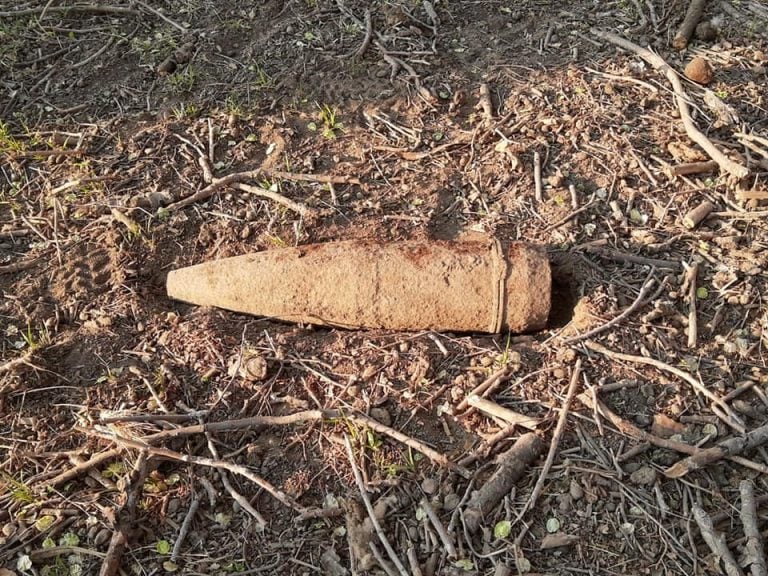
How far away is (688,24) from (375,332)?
295 centimetres

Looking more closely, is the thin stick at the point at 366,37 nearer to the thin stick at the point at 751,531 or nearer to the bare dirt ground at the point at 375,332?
the bare dirt ground at the point at 375,332

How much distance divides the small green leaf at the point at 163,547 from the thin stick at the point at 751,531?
2097 mm

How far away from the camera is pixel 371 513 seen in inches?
98.2

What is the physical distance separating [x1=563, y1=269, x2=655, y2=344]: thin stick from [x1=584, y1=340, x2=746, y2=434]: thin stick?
1.7 inches

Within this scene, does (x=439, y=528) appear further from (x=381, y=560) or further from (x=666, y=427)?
(x=666, y=427)

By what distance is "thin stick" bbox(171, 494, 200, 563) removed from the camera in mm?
2496

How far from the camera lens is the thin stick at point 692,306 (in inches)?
115

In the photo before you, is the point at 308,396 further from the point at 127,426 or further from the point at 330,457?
the point at 127,426

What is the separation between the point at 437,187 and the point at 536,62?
1.24m

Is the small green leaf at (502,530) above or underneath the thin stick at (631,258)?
underneath

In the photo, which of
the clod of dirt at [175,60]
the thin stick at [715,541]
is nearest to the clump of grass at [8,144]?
the clod of dirt at [175,60]

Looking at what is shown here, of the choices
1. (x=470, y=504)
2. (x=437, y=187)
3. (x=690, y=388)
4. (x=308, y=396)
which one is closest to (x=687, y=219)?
(x=690, y=388)

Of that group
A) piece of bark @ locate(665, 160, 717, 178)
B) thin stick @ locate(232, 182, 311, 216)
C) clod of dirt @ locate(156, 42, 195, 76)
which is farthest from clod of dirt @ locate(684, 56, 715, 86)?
clod of dirt @ locate(156, 42, 195, 76)

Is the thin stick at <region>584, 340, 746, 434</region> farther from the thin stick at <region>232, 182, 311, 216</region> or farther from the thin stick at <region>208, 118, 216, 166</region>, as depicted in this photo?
the thin stick at <region>208, 118, 216, 166</region>
